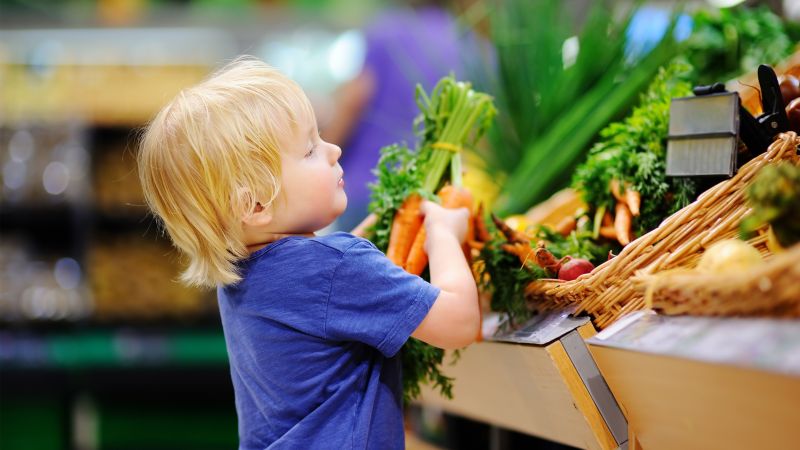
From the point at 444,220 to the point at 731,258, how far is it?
1.84 feet

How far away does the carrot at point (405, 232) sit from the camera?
1.47m

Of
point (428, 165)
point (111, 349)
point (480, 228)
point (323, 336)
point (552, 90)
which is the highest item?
point (552, 90)

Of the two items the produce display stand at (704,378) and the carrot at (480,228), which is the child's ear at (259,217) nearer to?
the carrot at (480,228)

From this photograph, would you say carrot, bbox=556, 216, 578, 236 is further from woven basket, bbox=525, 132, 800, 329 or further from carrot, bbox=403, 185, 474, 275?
woven basket, bbox=525, 132, 800, 329

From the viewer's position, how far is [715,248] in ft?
3.34

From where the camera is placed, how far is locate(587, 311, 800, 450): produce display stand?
828 millimetres

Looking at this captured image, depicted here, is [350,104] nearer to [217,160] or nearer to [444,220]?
[444,220]

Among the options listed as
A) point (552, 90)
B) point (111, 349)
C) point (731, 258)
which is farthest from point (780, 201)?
point (111, 349)

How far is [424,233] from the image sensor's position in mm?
1444

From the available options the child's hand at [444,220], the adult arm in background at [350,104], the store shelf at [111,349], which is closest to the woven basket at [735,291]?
the child's hand at [444,220]

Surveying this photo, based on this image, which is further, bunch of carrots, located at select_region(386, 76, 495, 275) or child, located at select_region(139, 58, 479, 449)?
bunch of carrots, located at select_region(386, 76, 495, 275)

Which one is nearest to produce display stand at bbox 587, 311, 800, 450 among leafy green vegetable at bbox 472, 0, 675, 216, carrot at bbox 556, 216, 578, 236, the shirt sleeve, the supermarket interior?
the supermarket interior

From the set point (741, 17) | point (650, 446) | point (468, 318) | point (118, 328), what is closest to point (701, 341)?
point (650, 446)

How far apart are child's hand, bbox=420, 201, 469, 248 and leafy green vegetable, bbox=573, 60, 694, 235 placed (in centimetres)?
27
